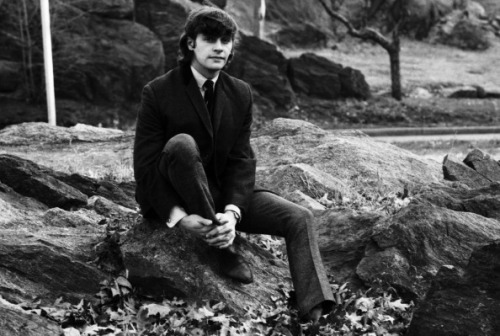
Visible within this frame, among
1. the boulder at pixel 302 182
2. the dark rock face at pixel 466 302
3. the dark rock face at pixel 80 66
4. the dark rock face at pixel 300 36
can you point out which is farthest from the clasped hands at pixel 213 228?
the dark rock face at pixel 300 36

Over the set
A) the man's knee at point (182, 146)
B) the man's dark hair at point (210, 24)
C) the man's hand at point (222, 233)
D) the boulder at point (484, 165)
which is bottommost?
the boulder at point (484, 165)

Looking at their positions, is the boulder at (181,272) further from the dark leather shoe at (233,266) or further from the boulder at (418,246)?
the boulder at (418,246)

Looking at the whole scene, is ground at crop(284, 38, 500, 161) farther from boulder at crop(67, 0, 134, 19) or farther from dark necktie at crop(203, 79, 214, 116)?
dark necktie at crop(203, 79, 214, 116)

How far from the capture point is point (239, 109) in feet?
17.5

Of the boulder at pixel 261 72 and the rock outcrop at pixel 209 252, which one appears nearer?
the rock outcrop at pixel 209 252

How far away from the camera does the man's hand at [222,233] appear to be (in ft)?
15.9

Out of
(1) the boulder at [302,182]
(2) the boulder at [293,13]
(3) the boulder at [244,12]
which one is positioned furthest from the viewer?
(2) the boulder at [293,13]

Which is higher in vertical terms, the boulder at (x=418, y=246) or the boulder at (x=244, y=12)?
the boulder at (x=418, y=246)

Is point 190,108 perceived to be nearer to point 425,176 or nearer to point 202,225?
point 202,225

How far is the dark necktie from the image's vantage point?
5.23m

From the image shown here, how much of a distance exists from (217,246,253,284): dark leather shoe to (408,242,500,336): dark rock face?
966 mm

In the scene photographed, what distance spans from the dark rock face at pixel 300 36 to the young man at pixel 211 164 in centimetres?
2722

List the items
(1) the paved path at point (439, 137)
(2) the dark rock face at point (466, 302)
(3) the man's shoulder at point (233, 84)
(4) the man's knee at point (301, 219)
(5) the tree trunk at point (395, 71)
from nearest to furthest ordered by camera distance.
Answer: (2) the dark rock face at point (466, 302), (4) the man's knee at point (301, 219), (3) the man's shoulder at point (233, 84), (1) the paved path at point (439, 137), (5) the tree trunk at point (395, 71)

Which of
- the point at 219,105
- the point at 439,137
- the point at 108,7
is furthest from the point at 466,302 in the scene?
the point at 108,7
